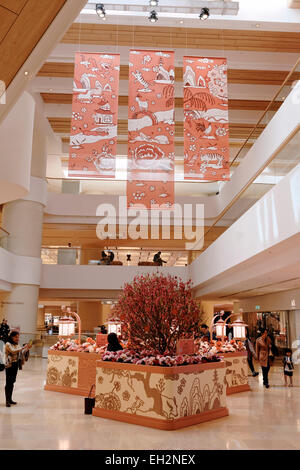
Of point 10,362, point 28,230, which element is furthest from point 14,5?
point 28,230

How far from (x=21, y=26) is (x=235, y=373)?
28.5 feet

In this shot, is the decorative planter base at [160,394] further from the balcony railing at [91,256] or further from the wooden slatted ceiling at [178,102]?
the wooden slatted ceiling at [178,102]

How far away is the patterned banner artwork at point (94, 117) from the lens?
394 inches

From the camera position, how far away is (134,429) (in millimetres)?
6227

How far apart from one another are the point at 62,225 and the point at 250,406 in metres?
15.0

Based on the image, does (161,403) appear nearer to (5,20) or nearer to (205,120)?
(5,20)

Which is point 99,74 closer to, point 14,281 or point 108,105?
Result: point 108,105

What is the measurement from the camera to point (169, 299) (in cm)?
721

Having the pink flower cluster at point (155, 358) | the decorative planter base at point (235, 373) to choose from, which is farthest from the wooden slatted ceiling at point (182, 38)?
the pink flower cluster at point (155, 358)

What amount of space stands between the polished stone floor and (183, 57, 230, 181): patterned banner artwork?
16.9 ft

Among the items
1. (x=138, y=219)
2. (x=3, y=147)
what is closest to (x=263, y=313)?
(x=138, y=219)

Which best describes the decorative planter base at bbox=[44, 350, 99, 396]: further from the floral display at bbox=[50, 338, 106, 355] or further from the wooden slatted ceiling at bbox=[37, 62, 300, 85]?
the wooden slatted ceiling at bbox=[37, 62, 300, 85]

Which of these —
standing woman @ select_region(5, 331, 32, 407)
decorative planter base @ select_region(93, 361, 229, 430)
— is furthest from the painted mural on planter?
standing woman @ select_region(5, 331, 32, 407)

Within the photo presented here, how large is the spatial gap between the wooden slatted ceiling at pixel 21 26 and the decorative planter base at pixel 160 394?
4.55m
